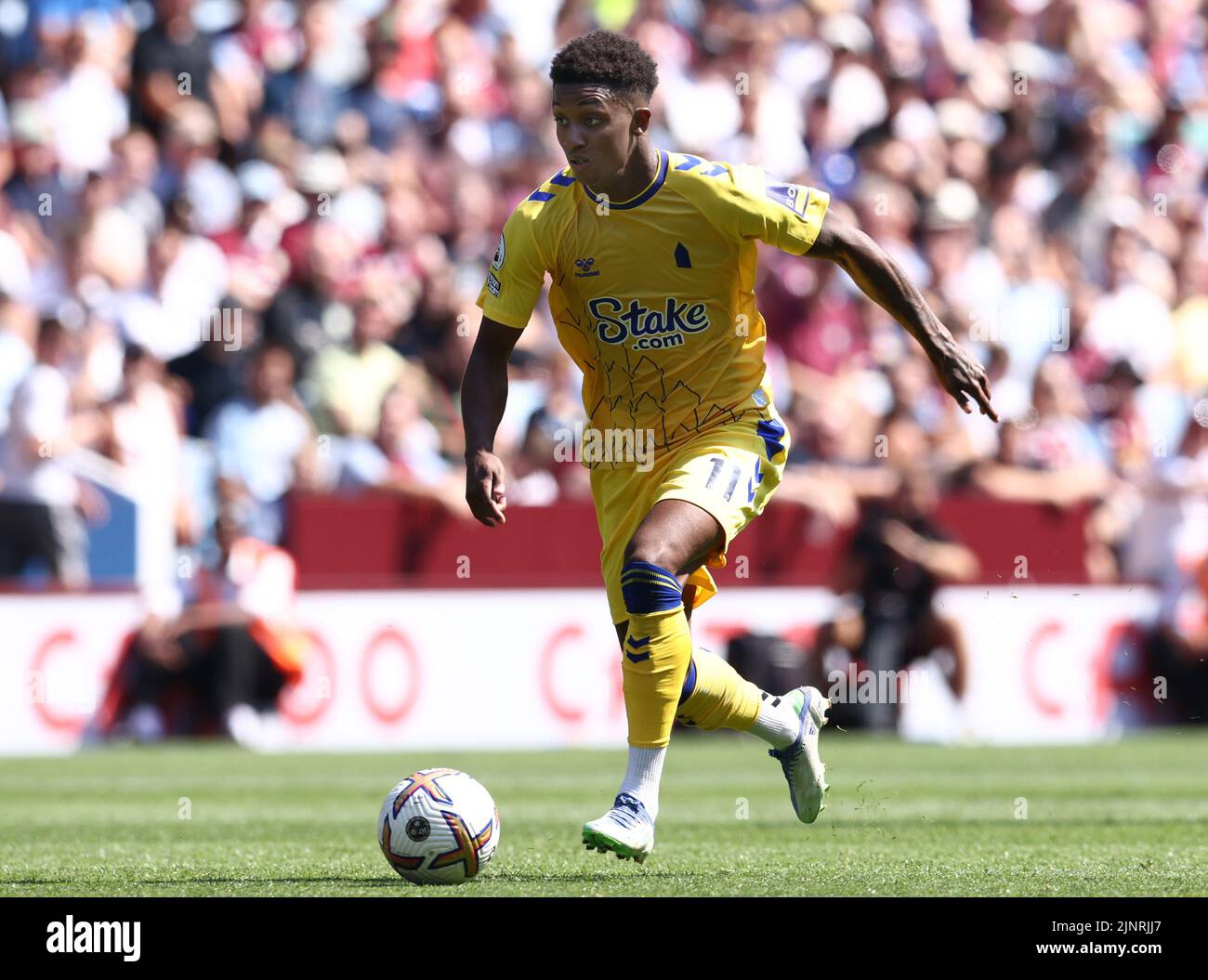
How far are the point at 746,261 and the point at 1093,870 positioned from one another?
7.95 feet

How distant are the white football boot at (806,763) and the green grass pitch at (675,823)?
17 cm

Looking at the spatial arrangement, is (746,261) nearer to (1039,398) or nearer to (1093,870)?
(1093,870)

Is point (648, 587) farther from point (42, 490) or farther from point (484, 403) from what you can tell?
point (42, 490)

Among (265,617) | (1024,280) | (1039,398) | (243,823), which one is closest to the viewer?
(243,823)

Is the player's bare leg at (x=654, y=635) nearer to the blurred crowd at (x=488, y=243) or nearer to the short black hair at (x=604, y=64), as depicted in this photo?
the short black hair at (x=604, y=64)

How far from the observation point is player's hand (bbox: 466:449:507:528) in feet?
22.8

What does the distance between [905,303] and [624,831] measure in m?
2.02

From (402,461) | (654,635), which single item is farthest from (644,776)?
(402,461)

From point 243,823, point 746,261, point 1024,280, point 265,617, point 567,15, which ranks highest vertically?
point 567,15

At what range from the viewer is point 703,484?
7.12m

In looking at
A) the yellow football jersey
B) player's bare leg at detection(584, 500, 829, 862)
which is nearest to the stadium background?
the yellow football jersey

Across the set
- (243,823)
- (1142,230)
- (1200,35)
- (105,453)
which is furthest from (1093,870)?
(1200,35)

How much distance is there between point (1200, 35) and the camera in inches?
781
